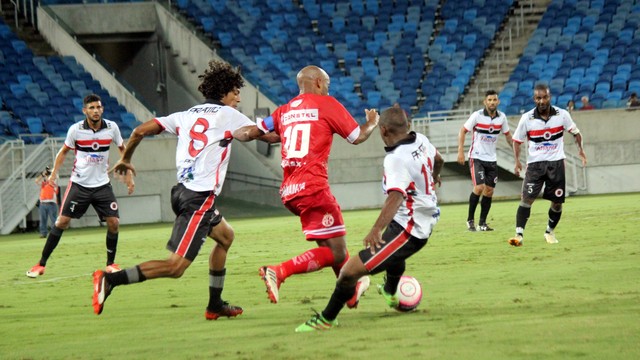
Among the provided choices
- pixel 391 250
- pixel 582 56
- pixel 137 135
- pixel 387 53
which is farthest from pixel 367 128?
pixel 387 53

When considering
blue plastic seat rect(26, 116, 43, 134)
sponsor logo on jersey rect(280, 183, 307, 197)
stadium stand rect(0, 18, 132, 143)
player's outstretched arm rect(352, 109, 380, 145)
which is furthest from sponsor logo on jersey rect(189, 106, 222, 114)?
blue plastic seat rect(26, 116, 43, 134)

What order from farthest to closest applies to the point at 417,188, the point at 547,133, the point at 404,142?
the point at 547,133 < the point at 417,188 < the point at 404,142

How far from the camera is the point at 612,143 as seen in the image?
34.1 m

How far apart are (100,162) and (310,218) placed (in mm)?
6388

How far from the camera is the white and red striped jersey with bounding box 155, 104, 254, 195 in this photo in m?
8.82

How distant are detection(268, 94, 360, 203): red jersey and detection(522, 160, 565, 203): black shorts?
6.68 m

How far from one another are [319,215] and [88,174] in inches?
253

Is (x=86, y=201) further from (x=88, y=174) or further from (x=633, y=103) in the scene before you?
(x=633, y=103)

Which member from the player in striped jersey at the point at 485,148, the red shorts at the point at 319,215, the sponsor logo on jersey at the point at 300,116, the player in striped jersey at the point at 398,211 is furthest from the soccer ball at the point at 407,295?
the player in striped jersey at the point at 485,148

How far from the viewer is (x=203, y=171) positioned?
8820 mm

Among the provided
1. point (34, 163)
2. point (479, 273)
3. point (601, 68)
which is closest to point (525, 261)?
point (479, 273)

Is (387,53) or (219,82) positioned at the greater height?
(219,82)

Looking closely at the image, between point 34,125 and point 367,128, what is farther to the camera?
point 34,125

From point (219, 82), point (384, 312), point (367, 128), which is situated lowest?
point (384, 312)
